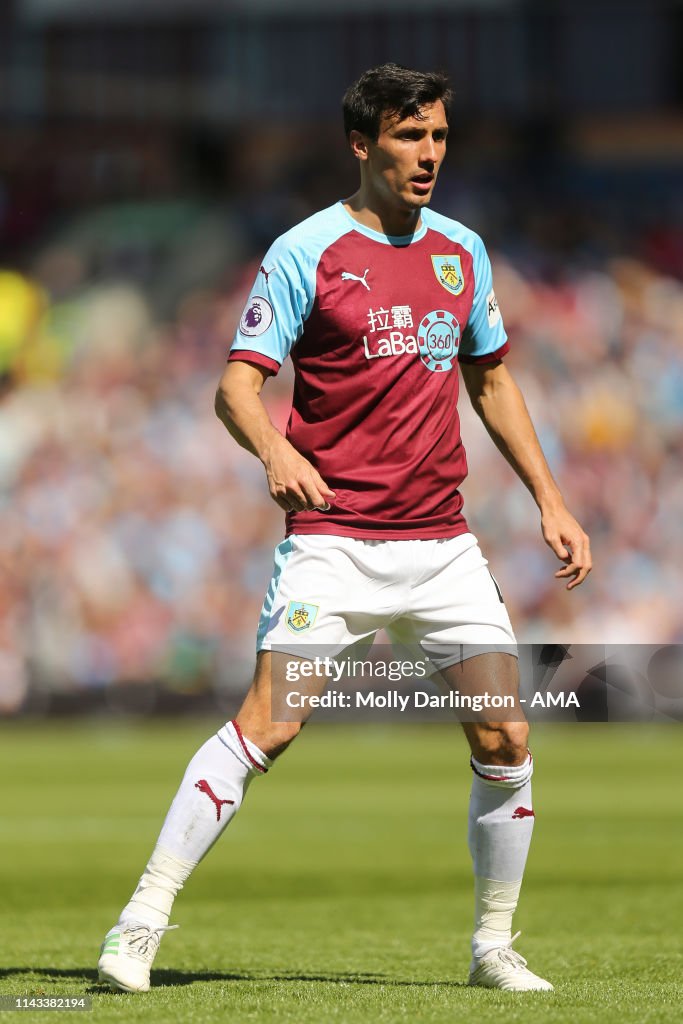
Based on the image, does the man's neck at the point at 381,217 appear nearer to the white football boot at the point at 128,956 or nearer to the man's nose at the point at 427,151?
Answer: the man's nose at the point at 427,151

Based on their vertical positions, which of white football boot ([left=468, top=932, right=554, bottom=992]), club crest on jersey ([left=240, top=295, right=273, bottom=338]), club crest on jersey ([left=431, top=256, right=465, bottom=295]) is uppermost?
club crest on jersey ([left=431, top=256, right=465, bottom=295])

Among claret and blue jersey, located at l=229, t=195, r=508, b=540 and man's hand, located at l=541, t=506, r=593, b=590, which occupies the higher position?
claret and blue jersey, located at l=229, t=195, r=508, b=540

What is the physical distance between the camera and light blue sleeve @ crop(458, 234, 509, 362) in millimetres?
5285

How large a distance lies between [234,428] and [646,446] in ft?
54.3

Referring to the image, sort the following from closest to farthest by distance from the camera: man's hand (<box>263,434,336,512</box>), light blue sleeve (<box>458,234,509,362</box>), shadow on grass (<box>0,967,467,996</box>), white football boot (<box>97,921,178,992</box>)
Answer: man's hand (<box>263,434,336,512</box>), white football boot (<box>97,921,178,992</box>), shadow on grass (<box>0,967,467,996</box>), light blue sleeve (<box>458,234,509,362</box>)

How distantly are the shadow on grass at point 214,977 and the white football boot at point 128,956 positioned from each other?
0.85 ft

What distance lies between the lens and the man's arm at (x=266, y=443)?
459cm

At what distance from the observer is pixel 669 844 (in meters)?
10.4

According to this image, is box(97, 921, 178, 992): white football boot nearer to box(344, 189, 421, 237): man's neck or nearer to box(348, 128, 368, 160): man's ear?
box(344, 189, 421, 237): man's neck

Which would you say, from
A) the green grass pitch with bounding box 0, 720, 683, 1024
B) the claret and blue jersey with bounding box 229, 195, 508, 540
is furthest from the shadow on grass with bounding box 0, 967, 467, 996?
the claret and blue jersey with bounding box 229, 195, 508, 540

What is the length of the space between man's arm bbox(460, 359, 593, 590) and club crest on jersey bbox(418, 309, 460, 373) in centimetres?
28

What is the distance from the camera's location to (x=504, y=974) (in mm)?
5012

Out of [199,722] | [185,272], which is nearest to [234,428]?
[199,722]

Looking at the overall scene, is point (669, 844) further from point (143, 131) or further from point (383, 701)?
point (143, 131)
